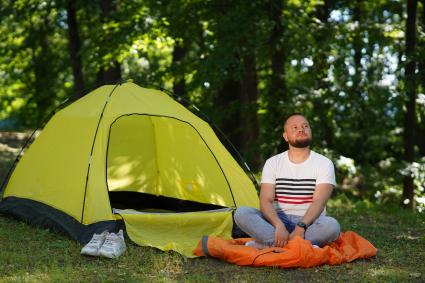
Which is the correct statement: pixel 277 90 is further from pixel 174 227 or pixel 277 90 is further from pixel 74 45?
pixel 74 45

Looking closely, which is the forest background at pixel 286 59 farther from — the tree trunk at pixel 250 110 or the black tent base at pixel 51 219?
the black tent base at pixel 51 219

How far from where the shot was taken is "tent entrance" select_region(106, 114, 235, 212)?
22.2 ft

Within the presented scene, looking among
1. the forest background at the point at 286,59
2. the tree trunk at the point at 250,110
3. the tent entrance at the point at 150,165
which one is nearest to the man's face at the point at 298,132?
the tent entrance at the point at 150,165

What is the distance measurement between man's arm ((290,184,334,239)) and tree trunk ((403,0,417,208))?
341 cm

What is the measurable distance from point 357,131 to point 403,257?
900cm

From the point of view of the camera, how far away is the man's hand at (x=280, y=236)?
4531 millimetres

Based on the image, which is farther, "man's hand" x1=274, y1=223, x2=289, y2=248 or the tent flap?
the tent flap

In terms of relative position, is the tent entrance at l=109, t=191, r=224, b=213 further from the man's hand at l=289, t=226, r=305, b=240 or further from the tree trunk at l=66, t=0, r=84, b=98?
the tree trunk at l=66, t=0, r=84, b=98

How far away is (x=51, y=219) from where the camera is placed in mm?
5582

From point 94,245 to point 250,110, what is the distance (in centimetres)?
574

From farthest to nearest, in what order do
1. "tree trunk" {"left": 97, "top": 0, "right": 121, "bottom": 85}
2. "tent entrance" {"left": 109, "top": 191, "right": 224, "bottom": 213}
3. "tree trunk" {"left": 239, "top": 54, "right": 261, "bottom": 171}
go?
"tree trunk" {"left": 239, "top": 54, "right": 261, "bottom": 171}, "tree trunk" {"left": 97, "top": 0, "right": 121, "bottom": 85}, "tent entrance" {"left": 109, "top": 191, "right": 224, "bottom": 213}

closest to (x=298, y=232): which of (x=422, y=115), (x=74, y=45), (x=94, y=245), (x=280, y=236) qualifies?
(x=280, y=236)

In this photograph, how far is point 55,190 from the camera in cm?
576

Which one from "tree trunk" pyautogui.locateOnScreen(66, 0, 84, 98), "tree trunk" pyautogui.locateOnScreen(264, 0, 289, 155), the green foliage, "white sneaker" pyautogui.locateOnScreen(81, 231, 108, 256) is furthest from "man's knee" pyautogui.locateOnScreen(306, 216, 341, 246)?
"tree trunk" pyautogui.locateOnScreen(66, 0, 84, 98)
